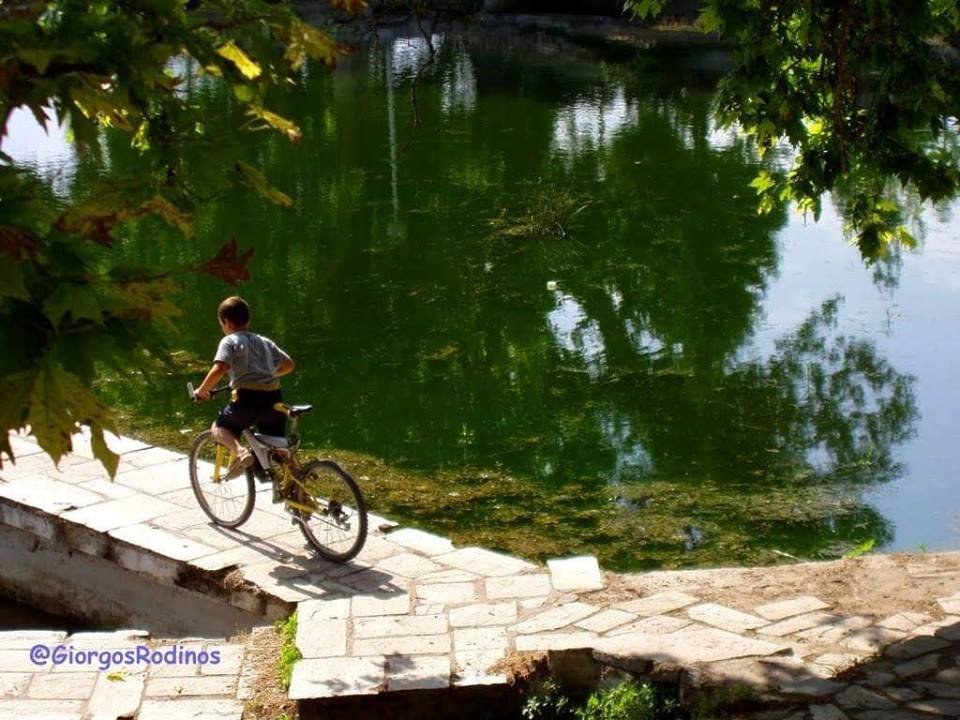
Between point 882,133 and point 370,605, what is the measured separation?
334cm

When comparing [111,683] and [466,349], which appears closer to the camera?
[111,683]

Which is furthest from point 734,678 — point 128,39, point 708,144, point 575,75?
point 575,75

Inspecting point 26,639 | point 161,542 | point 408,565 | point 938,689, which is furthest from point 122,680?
point 938,689

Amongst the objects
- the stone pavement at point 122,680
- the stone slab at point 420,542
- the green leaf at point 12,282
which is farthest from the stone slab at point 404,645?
the green leaf at point 12,282

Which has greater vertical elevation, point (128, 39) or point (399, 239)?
point (128, 39)

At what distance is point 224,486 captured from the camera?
7.66 meters

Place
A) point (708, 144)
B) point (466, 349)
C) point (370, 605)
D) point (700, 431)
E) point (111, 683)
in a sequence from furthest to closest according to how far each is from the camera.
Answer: point (708, 144), point (466, 349), point (700, 431), point (370, 605), point (111, 683)

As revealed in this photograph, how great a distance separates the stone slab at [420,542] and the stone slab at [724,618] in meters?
1.65

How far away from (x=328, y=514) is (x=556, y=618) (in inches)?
58.4

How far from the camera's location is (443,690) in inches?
211

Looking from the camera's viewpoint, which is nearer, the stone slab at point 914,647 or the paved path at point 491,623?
the paved path at point 491,623

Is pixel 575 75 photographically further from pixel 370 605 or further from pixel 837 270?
pixel 370 605

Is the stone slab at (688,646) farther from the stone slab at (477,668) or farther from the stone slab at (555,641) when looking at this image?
the stone slab at (477,668)

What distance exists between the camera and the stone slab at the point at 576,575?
641cm
